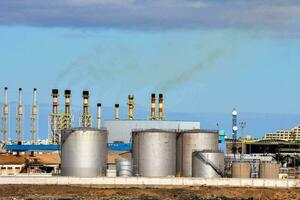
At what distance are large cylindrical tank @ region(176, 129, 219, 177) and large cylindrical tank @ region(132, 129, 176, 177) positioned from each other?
8.30 ft

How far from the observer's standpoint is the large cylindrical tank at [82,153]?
126 m

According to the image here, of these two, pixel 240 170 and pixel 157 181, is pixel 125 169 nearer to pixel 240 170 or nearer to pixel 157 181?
pixel 157 181

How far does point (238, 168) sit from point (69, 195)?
27282 millimetres

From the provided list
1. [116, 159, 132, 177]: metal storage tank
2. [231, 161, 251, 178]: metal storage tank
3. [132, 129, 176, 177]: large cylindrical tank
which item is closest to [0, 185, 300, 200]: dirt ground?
[231, 161, 251, 178]: metal storage tank

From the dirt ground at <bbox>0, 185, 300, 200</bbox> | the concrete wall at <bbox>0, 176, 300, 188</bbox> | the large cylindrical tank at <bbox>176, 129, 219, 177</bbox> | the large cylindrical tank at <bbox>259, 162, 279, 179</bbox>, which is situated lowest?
the dirt ground at <bbox>0, 185, 300, 200</bbox>

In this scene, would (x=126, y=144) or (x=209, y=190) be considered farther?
(x=126, y=144)

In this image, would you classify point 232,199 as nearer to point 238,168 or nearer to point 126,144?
point 238,168

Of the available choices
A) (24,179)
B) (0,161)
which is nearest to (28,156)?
(0,161)

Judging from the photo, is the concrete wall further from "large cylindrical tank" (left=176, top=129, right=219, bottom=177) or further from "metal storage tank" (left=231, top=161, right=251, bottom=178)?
"large cylindrical tank" (left=176, top=129, right=219, bottom=177)

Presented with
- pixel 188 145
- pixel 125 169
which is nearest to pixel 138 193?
pixel 125 169

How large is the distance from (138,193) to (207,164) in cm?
1474

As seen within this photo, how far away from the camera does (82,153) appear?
12600 centimetres

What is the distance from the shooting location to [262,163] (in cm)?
12900

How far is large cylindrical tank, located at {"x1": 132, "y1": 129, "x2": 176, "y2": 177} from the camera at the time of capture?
130000 mm
